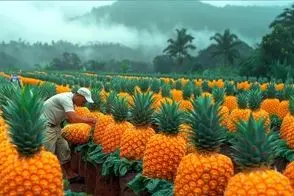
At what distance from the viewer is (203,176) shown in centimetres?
514

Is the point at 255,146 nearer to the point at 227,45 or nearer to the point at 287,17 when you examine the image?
the point at 287,17

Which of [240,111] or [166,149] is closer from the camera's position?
[166,149]

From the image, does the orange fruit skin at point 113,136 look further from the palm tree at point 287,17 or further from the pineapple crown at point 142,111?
the palm tree at point 287,17

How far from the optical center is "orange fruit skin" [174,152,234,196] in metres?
5.13

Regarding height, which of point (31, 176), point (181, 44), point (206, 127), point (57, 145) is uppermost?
point (181, 44)

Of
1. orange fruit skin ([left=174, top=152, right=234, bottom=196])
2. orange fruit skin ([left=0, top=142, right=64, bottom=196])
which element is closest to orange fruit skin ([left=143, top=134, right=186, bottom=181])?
orange fruit skin ([left=174, top=152, right=234, bottom=196])

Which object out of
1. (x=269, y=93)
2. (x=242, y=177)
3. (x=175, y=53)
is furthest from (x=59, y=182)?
(x=175, y=53)

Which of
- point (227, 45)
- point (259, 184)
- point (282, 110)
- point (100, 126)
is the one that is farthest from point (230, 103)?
point (227, 45)

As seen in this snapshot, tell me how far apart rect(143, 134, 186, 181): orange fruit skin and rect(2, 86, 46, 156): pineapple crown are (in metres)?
1.89

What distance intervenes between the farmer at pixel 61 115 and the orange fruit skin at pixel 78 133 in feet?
0.76

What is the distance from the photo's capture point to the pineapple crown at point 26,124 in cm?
482

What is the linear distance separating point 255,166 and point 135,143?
10.9ft

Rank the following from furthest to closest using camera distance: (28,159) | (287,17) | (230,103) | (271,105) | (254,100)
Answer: (287,17) < (230,103) < (271,105) < (254,100) < (28,159)

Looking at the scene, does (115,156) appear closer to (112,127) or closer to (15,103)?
(112,127)
